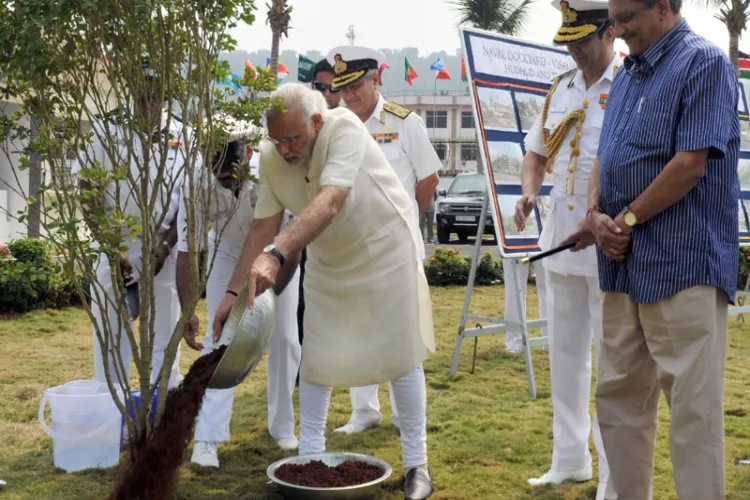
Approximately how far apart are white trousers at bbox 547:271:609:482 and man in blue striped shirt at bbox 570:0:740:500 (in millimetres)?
921

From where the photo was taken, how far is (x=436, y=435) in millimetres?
5016

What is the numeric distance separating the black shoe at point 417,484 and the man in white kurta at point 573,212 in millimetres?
526

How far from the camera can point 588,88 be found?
3.94m

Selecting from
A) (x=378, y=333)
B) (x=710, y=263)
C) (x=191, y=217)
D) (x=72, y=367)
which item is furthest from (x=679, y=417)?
(x=72, y=367)

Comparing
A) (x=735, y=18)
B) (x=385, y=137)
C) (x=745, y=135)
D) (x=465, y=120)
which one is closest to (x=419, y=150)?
(x=385, y=137)

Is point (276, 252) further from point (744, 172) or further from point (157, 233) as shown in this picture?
point (744, 172)

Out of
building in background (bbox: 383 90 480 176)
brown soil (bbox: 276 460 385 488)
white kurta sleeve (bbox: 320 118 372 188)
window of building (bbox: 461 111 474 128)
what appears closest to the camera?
white kurta sleeve (bbox: 320 118 372 188)

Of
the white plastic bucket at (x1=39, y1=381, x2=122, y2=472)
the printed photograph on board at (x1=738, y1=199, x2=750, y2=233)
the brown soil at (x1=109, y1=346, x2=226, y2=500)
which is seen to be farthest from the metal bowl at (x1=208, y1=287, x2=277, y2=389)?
the printed photograph on board at (x1=738, y1=199, x2=750, y2=233)

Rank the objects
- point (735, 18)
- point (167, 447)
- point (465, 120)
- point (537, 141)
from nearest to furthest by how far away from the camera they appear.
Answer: point (167, 447) < point (537, 141) < point (735, 18) < point (465, 120)

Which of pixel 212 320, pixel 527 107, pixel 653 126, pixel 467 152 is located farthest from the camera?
pixel 467 152

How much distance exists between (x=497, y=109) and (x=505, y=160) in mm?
360

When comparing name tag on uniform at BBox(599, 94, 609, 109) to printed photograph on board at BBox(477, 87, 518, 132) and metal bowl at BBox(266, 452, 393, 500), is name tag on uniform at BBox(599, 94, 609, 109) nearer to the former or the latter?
metal bowl at BBox(266, 452, 393, 500)

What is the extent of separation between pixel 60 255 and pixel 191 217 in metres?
0.52

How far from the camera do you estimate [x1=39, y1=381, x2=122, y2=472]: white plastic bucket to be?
165 inches
